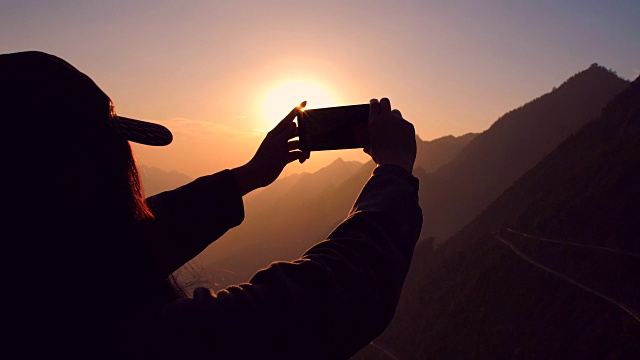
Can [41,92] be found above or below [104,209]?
above

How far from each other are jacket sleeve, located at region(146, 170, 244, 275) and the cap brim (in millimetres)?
946

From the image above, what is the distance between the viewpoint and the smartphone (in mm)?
3094

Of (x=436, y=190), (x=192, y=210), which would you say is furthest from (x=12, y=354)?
(x=436, y=190)

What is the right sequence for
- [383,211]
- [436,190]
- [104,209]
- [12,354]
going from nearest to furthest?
[12,354]
[104,209]
[383,211]
[436,190]

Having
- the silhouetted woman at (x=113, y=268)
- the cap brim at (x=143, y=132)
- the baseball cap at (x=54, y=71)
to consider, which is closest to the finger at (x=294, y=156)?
the cap brim at (x=143, y=132)

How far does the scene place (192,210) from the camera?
10.9ft

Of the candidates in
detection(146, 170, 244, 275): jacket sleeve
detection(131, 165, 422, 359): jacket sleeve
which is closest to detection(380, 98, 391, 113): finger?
detection(131, 165, 422, 359): jacket sleeve

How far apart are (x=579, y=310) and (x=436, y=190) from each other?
6602 centimetres

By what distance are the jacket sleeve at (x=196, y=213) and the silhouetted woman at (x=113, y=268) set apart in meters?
1.14

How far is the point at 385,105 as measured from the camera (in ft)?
9.24

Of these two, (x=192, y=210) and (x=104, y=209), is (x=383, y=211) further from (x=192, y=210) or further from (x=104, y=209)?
(x=192, y=210)

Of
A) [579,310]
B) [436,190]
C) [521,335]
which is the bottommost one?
[521,335]

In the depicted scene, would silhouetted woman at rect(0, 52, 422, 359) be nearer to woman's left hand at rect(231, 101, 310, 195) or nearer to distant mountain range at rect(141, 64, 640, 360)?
woman's left hand at rect(231, 101, 310, 195)

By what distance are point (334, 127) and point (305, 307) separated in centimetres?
170
